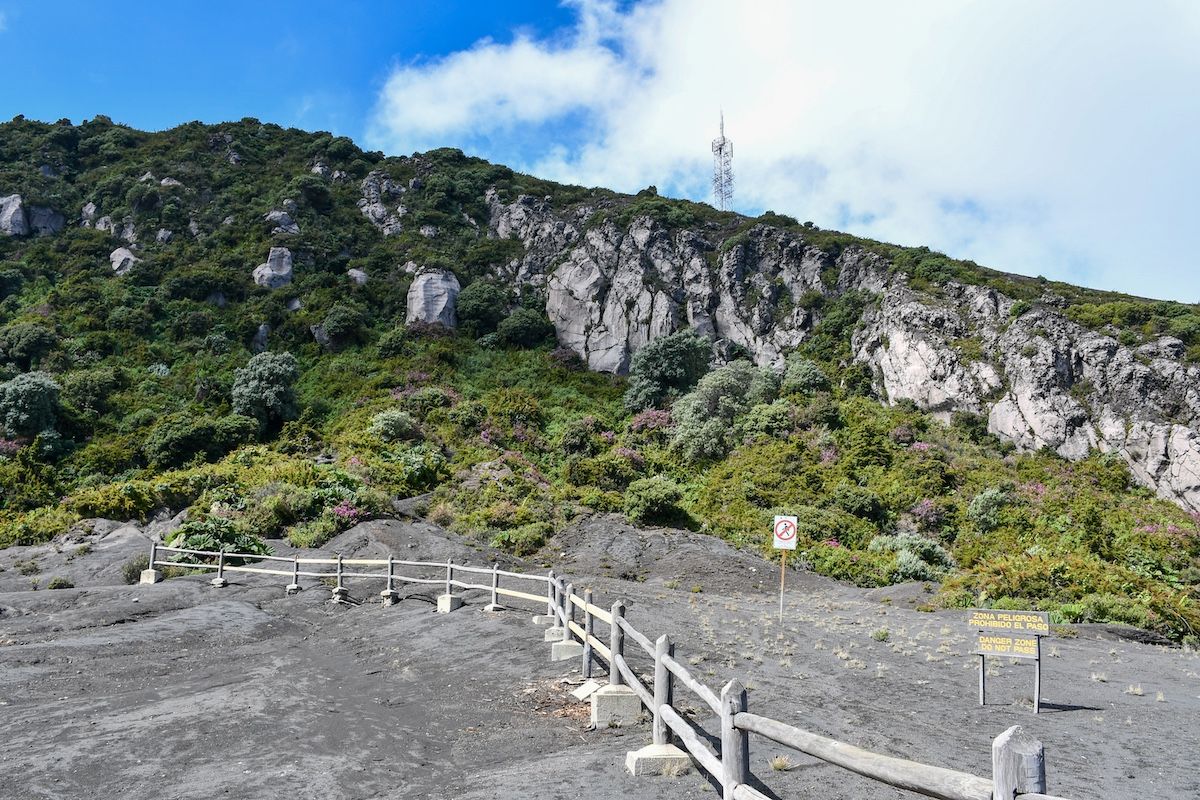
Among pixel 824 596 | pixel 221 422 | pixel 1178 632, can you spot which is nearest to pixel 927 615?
pixel 824 596

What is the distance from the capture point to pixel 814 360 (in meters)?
47.1

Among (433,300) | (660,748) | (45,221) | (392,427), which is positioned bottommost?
(660,748)

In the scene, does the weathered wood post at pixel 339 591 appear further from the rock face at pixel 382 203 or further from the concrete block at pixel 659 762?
the rock face at pixel 382 203

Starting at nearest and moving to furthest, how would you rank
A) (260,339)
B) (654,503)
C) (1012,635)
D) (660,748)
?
(660,748) → (1012,635) → (654,503) → (260,339)

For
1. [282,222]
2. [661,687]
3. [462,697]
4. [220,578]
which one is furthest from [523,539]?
[282,222]

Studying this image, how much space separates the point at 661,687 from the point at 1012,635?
6.61 m

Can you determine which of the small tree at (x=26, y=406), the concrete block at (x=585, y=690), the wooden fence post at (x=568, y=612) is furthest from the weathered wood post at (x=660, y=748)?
the small tree at (x=26, y=406)

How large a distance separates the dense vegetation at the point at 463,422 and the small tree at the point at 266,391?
141 millimetres

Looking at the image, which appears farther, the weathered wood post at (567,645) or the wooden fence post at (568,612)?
the wooden fence post at (568,612)

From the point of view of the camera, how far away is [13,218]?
60.7 metres

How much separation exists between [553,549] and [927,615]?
13522 millimetres

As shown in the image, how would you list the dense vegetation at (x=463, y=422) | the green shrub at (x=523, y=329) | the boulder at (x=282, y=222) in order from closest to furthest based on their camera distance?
the dense vegetation at (x=463, y=422), the green shrub at (x=523, y=329), the boulder at (x=282, y=222)

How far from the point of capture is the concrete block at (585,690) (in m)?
10.2

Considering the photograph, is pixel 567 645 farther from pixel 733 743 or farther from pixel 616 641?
pixel 733 743
